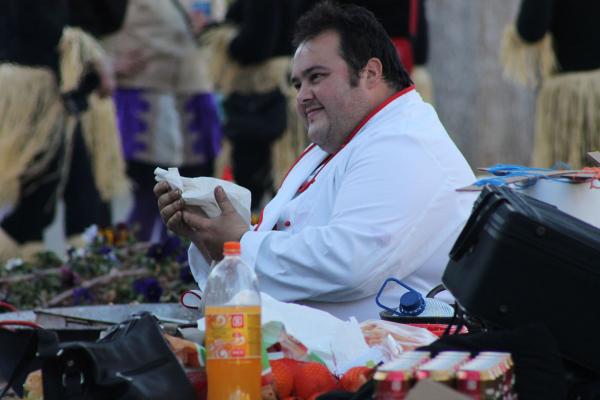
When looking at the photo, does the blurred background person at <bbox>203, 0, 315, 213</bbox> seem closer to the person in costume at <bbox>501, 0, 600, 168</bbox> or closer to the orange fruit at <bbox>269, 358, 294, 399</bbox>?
the person in costume at <bbox>501, 0, 600, 168</bbox>

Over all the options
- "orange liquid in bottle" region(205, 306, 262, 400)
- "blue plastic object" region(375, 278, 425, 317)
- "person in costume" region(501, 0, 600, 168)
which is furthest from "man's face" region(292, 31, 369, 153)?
"person in costume" region(501, 0, 600, 168)

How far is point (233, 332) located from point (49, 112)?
14.6 feet

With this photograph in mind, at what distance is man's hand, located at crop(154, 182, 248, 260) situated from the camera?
390 cm

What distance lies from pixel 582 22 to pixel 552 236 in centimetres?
478

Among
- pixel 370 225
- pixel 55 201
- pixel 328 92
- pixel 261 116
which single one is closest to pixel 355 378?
pixel 370 225

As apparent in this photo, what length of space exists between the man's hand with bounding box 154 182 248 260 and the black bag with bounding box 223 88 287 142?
14.1 feet

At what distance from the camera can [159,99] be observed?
8383 mm

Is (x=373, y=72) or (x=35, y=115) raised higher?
(x=373, y=72)

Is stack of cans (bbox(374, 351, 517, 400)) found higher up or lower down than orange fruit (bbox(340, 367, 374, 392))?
higher up

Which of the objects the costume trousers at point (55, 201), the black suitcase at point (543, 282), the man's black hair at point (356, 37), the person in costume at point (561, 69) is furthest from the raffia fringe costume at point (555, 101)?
the black suitcase at point (543, 282)

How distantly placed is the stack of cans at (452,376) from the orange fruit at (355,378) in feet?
1.04

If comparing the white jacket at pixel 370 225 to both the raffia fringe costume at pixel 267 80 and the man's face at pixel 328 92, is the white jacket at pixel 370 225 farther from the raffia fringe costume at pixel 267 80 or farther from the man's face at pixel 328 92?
the raffia fringe costume at pixel 267 80

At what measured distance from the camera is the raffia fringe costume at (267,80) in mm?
8273

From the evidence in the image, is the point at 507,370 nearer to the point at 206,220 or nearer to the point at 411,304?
the point at 411,304
